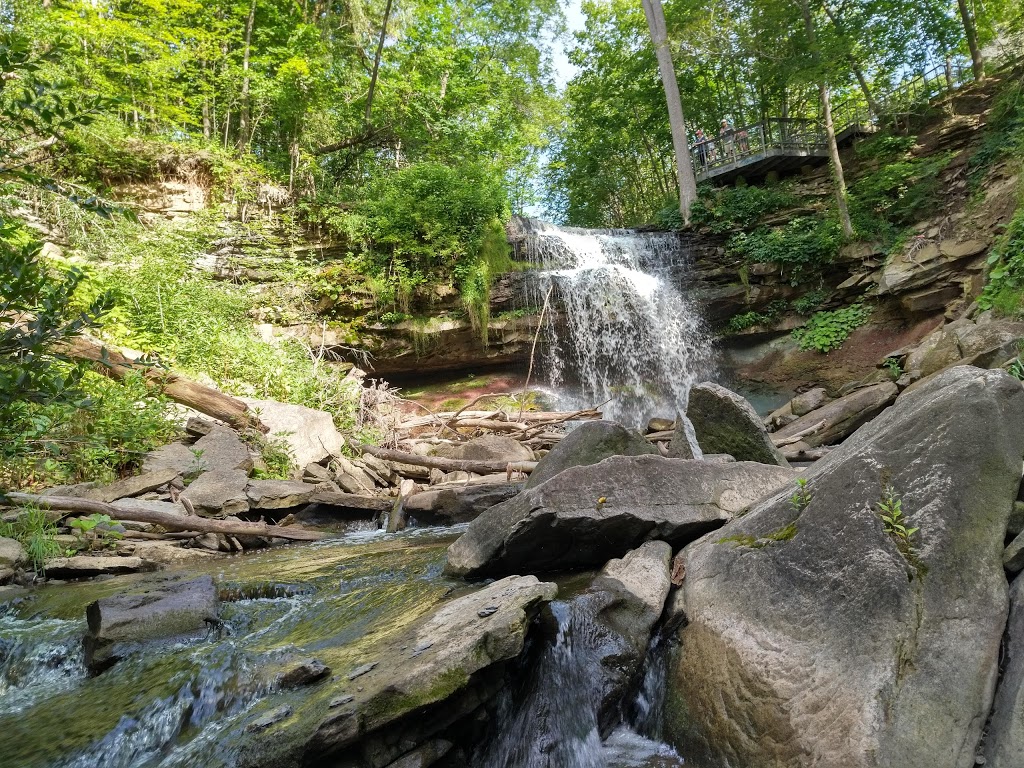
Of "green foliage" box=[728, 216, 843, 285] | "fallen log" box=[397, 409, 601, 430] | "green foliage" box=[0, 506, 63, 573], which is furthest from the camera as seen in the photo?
"green foliage" box=[728, 216, 843, 285]

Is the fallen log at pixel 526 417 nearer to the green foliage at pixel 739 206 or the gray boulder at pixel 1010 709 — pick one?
the green foliage at pixel 739 206

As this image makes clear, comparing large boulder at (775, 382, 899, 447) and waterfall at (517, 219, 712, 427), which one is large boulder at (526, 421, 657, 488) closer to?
large boulder at (775, 382, 899, 447)

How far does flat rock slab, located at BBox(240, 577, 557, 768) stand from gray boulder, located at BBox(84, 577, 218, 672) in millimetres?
1486

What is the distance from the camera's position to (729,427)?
246 inches

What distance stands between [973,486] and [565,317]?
11.7m

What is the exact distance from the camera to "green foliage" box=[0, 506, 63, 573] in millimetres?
5281

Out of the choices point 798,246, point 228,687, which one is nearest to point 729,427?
point 228,687

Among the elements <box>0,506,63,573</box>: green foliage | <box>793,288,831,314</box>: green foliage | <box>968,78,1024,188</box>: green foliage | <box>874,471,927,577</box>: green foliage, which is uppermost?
<box>968,78,1024,188</box>: green foliage

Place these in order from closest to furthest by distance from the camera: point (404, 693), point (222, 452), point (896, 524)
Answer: point (404, 693), point (896, 524), point (222, 452)

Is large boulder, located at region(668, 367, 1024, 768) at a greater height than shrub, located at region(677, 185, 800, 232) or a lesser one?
lesser

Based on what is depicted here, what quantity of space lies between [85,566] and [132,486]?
1480 mm

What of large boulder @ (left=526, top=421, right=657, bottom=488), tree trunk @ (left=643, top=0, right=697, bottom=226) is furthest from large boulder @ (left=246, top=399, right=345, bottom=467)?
tree trunk @ (left=643, top=0, right=697, bottom=226)

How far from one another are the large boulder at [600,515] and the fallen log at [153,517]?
10.1 feet

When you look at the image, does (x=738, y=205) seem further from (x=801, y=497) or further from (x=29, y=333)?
(x=29, y=333)
